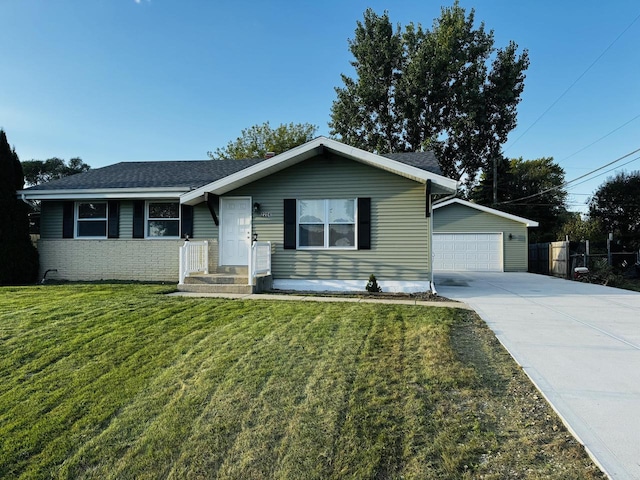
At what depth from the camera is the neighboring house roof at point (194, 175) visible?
8.84 metres

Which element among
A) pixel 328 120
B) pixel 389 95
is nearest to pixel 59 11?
pixel 328 120

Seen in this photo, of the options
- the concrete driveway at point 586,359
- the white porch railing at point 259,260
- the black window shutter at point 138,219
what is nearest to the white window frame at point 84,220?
the black window shutter at point 138,219

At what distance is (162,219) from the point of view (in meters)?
10.7

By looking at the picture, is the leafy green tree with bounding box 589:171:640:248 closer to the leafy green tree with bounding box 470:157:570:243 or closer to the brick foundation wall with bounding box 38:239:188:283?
A: the leafy green tree with bounding box 470:157:570:243

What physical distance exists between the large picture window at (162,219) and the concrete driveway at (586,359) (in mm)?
7995

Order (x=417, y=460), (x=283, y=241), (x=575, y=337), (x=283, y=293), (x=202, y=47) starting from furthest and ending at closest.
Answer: (x=202, y=47) → (x=283, y=241) → (x=283, y=293) → (x=575, y=337) → (x=417, y=460)

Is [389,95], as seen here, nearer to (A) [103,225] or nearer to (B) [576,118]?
(B) [576,118]

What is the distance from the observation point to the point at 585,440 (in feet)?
7.98

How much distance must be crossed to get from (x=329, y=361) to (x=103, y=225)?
382 inches

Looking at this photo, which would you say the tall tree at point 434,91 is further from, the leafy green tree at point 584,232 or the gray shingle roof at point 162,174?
the gray shingle roof at point 162,174

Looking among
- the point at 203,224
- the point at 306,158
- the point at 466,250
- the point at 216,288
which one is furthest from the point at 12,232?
the point at 466,250

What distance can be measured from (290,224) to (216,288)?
248 cm

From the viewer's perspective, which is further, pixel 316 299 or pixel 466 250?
pixel 466 250

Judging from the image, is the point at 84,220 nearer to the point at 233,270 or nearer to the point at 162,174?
the point at 162,174
